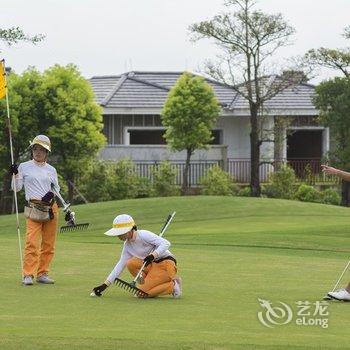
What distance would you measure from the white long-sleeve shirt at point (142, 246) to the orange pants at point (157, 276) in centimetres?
8

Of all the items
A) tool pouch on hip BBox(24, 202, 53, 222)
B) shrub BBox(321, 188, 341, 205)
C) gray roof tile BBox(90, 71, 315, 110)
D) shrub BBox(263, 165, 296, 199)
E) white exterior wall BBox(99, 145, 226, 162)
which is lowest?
shrub BBox(321, 188, 341, 205)

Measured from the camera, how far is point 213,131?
186 ft

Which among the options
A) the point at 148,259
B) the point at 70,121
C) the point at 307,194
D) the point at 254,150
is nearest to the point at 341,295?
the point at 148,259

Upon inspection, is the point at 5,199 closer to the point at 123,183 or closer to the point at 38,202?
the point at 123,183

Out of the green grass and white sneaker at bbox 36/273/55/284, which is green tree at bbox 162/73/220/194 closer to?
the green grass

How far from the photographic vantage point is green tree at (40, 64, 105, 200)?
4372cm

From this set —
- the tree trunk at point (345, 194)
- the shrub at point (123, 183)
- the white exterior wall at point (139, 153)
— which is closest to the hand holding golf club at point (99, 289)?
the shrub at point (123, 183)

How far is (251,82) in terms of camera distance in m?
50.4

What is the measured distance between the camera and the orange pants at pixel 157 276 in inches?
562

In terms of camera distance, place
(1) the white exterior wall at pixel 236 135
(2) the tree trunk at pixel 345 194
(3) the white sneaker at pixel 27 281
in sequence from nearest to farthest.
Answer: (3) the white sneaker at pixel 27 281
(2) the tree trunk at pixel 345 194
(1) the white exterior wall at pixel 236 135

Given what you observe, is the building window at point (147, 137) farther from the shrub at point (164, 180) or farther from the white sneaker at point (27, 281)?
the white sneaker at point (27, 281)

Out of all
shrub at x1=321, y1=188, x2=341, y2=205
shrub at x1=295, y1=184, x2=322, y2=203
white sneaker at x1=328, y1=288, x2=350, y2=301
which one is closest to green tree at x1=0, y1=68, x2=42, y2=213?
shrub at x1=295, y1=184, x2=322, y2=203

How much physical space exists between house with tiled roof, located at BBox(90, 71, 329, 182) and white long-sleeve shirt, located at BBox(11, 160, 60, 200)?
3577cm

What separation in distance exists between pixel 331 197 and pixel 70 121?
11558 millimetres
